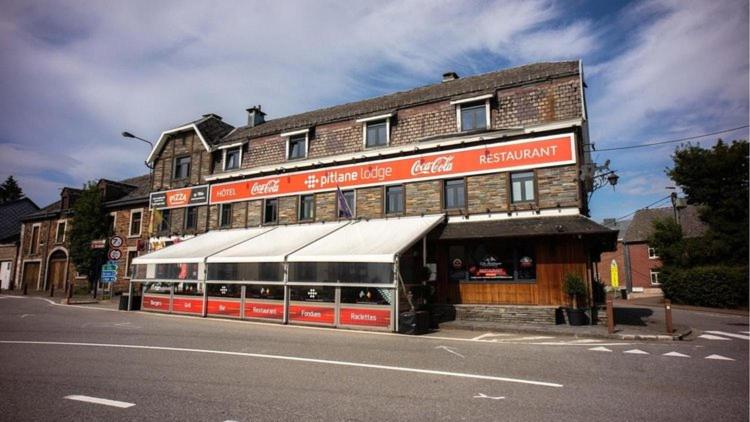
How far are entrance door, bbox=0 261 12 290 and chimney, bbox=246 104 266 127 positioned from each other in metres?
27.7

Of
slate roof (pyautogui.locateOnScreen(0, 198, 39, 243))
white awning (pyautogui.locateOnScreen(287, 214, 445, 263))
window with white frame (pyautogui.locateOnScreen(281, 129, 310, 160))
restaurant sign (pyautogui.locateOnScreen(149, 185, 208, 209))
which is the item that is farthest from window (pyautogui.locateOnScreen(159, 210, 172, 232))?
slate roof (pyautogui.locateOnScreen(0, 198, 39, 243))

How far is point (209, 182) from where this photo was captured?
24.1 m

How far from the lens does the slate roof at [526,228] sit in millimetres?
13234

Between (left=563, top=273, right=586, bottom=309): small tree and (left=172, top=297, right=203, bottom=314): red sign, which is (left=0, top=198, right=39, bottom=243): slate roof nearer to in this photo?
(left=172, top=297, right=203, bottom=314): red sign

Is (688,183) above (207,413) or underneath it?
above

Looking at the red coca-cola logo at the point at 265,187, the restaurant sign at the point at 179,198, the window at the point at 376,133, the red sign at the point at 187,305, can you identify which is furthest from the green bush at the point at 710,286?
the restaurant sign at the point at 179,198

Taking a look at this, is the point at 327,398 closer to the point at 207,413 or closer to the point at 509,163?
the point at 207,413

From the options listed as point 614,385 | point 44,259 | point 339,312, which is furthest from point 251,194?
point 44,259

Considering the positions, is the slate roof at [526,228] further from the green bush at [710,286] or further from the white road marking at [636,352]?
the green bush at [710,286]

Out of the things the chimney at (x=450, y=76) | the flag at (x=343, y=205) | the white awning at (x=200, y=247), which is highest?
the chimney at (x=450, y=76)

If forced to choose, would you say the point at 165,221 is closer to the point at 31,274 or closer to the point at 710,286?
the point at 31,274

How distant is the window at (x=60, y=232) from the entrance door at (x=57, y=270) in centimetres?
105

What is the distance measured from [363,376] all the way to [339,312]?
285 inches

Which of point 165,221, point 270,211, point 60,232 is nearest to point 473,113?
point 270,211
